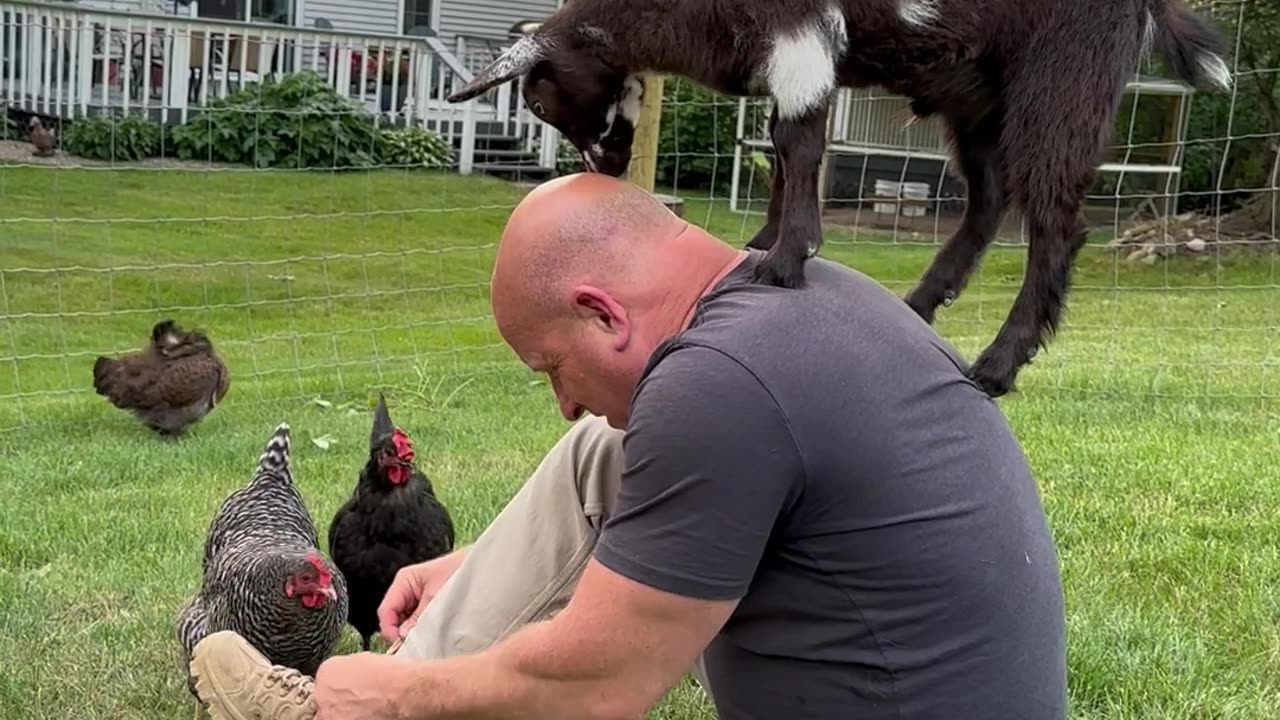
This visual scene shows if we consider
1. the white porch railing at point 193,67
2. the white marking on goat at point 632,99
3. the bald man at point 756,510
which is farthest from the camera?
the white porch railing at point 193,67

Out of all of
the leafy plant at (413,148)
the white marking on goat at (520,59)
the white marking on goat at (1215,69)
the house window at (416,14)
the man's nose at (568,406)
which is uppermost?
the house window at (416,14)

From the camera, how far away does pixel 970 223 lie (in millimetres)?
2209

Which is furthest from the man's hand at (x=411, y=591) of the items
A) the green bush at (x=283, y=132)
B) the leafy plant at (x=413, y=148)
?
A: the leafy plant at (x=413, y=148)

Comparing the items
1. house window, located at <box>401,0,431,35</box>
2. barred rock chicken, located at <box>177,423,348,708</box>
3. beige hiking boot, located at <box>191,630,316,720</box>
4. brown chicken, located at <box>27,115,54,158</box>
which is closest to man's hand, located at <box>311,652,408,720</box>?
beige hiking boot, located at <box>191,630,316,720</box>

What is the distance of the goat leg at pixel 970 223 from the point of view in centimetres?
208

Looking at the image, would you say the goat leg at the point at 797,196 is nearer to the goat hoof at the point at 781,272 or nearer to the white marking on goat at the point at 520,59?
the goat hoof at the point at 781,272

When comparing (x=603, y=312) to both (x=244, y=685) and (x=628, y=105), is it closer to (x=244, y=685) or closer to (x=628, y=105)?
(x=628, y=105)

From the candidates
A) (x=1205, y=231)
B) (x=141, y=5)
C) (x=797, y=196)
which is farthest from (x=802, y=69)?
(x=141, y=5)

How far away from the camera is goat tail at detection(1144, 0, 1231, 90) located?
1963 millimetres

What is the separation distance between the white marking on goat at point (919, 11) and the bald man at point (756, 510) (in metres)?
0.40

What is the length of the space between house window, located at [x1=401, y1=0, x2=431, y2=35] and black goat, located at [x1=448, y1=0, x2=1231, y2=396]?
59.5 ft

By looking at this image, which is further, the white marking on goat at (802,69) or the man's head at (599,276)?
the man's head at (599,276)

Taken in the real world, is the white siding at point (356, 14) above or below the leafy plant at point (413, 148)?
above

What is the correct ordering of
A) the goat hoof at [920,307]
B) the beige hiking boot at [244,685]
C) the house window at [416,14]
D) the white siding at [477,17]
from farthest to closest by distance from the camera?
the white siding at [477,17], the house window at [416,14], the beige hiking boot at [244,685], the goat hoof at [920,307]
